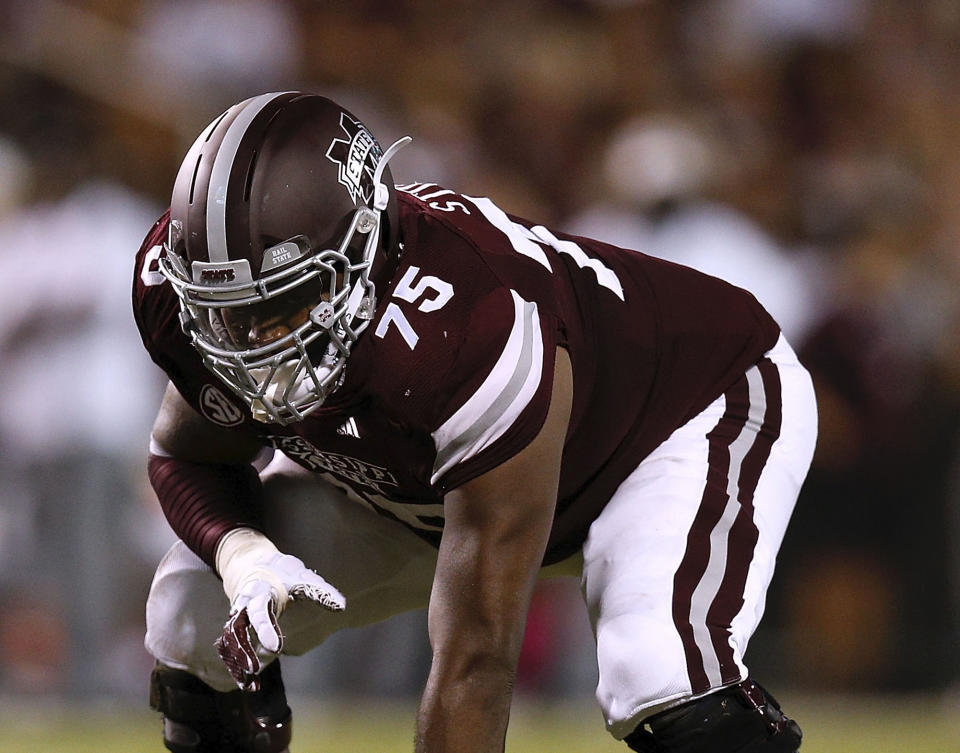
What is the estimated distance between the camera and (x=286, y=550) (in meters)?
2.94

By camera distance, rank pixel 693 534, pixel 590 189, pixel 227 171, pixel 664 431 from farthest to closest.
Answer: pixel 590 189
pixel 664 431
pixel 693 534
pixel 227 171

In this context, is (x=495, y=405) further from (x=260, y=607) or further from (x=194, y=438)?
(x=194, y=438)

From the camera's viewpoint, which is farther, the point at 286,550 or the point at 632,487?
the point at 286,550

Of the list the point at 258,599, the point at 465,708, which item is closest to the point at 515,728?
the point at 258,599

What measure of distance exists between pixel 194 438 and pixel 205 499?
0.13 metres

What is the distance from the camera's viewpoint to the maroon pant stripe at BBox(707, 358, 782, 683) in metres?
2.41

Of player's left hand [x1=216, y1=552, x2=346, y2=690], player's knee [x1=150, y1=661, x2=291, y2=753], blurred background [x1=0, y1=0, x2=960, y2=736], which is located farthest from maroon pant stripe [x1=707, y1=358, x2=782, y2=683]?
blurred background [x1=0, y1=0, x2=960, y2=736]

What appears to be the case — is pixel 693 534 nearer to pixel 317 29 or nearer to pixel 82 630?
pixel 82 630

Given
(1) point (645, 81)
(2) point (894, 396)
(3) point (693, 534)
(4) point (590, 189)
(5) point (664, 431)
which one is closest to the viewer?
(3) point (693, 534)

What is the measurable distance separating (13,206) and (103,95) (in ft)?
3.53

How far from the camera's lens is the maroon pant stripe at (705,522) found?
93.0 inches

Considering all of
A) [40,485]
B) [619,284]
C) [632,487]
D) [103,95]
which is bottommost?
[40,485]

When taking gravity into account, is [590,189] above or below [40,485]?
above

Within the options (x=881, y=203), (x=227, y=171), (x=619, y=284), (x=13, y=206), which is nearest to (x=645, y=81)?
(x=881, y=203)
